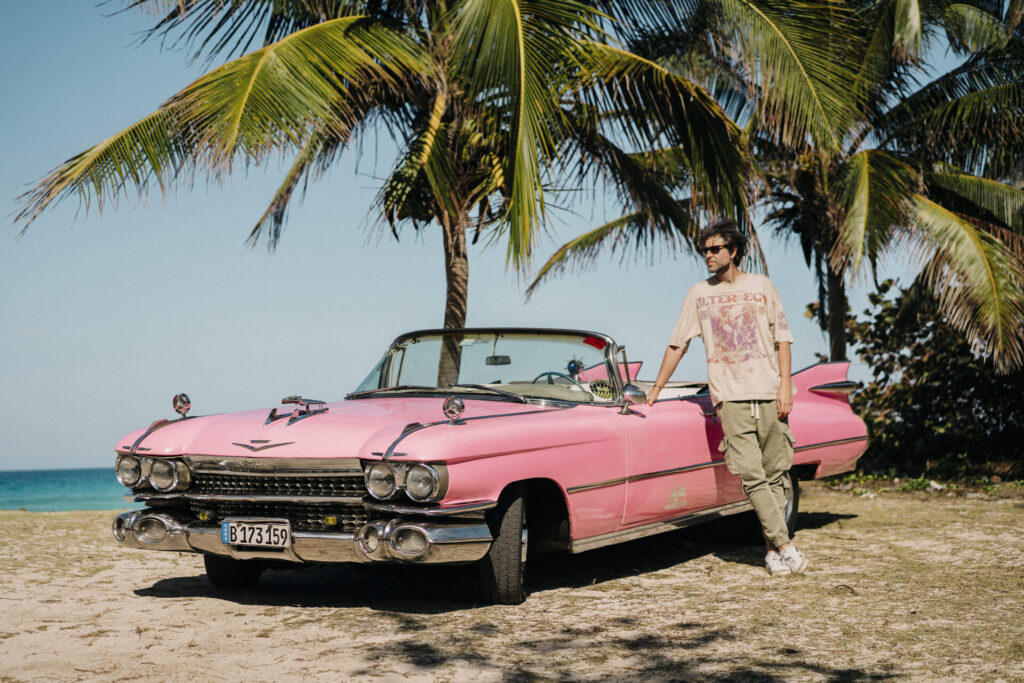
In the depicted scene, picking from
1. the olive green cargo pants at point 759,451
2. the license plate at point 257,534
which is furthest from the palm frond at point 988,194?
the license plate at point 257,534

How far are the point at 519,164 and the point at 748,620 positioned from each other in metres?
4.00

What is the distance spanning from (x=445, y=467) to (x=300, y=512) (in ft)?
2.78

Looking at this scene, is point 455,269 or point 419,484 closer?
point 419,484

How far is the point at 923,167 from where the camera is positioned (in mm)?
13273

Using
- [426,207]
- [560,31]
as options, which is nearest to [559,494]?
[560,31]

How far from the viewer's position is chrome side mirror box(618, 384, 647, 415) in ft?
18.2

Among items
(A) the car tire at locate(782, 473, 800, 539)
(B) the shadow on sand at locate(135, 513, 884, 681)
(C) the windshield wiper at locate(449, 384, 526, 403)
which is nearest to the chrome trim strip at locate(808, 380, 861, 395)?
(A) the car tire at locate(782, 473, 800, 539)

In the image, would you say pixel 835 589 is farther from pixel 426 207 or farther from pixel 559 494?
pixel 426 207

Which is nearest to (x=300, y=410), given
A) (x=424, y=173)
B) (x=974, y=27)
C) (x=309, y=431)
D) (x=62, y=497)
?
(x=309, y=431)

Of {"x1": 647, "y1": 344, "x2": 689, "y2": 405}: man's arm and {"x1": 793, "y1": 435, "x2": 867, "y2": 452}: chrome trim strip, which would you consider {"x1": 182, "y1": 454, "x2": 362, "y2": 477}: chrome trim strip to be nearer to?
{"x1": 647, "y1": 344, "x2": 689, "y2": 405}: man's arm

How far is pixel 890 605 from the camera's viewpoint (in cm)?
495

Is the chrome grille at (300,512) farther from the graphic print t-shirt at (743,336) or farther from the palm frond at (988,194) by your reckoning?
the palm frond at (988,194)

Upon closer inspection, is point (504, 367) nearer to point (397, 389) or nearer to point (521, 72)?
point (397, 389)

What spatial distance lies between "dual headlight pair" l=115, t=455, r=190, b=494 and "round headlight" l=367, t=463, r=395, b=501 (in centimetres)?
115
